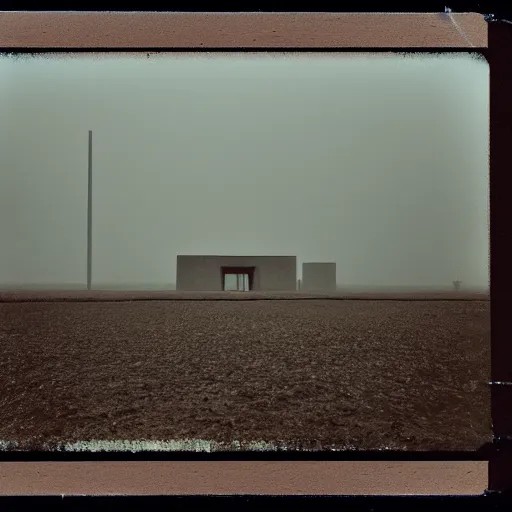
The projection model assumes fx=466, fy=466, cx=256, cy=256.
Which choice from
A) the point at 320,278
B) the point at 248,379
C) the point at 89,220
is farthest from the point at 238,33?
the point at 320,278

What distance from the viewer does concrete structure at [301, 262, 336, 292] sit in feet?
32.8

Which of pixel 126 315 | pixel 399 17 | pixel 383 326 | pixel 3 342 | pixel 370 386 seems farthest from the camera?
pixel 126 315

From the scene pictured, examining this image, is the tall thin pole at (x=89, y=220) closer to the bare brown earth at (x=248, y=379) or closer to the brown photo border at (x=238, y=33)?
the bare brown earth at (x=248, y=379)

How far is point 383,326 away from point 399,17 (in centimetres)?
355

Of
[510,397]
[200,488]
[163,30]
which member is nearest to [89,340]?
[200,488]

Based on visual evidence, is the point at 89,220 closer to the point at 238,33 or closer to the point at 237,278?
the point at 237,278

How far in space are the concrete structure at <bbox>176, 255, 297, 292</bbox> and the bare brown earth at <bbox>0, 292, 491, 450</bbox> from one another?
3.71 meters

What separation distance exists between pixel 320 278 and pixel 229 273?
81.4 inches

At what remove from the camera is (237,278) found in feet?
30.4

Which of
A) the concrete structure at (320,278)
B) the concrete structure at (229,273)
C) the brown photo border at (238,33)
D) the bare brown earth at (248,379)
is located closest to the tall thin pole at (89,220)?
the bare brown earth at (248,379)

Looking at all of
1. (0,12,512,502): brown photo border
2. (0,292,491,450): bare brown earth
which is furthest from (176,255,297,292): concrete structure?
(0,12,512,502): brown photo border

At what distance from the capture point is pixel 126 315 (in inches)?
211

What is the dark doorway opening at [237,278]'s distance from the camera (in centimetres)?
913

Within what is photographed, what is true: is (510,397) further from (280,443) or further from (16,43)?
(16,43)
